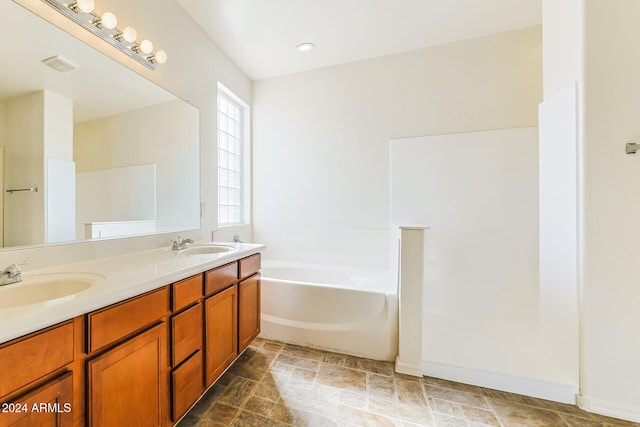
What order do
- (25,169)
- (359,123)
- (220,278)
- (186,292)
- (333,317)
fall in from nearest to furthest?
1. (25,169)
2. (186,292)
3. (220,278)
4. (333,317)
5. (359,123)

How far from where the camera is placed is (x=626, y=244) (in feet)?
4.16

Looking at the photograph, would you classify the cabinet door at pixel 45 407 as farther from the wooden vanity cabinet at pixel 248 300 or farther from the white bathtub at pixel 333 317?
the white bathtub at pixel 333 317

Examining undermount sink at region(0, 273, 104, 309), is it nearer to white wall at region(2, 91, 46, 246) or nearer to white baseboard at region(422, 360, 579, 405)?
white wall at region(2, 91, 46, 246)

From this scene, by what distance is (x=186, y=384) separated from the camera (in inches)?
44.3

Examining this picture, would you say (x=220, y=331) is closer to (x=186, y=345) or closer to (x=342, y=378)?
(x=186, y=345)

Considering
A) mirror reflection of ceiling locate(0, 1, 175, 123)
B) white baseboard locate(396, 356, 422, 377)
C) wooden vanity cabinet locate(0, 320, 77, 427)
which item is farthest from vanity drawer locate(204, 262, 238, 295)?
white baseboard locate(396, 356, 422, 377)

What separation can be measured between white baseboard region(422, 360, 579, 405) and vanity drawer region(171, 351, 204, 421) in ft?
4.61

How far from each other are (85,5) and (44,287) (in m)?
1.35

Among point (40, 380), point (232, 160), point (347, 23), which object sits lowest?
point (40, 380)

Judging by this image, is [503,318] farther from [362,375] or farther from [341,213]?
[341,213]

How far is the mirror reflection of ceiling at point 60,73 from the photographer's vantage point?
3.23 ft

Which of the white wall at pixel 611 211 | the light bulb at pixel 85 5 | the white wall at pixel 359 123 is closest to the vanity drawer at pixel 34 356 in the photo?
the light bulb at pixel 85 5

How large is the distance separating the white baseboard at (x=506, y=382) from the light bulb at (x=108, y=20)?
276 cm

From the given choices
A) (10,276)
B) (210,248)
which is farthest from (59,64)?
(210,248)
